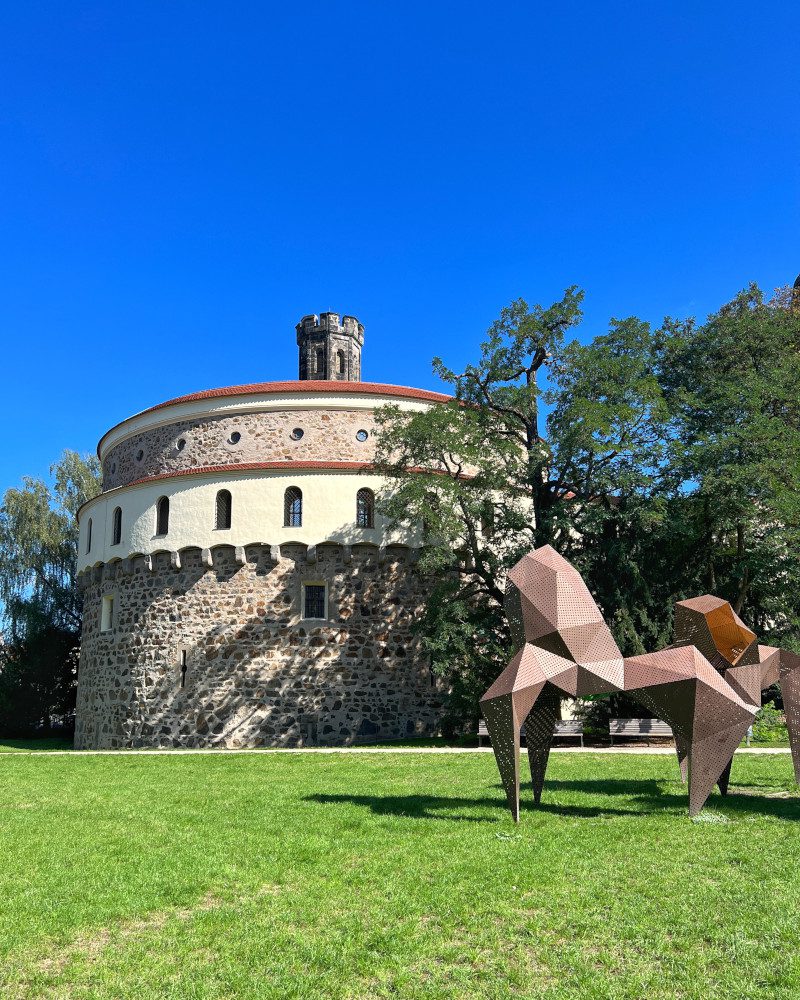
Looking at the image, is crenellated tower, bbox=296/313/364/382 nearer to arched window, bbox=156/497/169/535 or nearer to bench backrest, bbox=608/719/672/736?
arched window, bbox=156/497/169/535

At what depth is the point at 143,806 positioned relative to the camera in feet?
32.0

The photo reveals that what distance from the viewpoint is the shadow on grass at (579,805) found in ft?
27.8

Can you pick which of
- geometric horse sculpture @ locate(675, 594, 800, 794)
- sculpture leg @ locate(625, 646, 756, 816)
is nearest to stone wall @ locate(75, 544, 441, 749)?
geometric horse sculpture @ locate(675, 594, 800, 794)

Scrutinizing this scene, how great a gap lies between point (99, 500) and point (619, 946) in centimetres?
2356

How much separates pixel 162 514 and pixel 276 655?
5.45 m

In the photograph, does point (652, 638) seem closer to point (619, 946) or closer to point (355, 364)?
point (619, 946)

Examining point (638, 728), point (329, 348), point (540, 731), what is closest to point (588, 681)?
point (540, 731)

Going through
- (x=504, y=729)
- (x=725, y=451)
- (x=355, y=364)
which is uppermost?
(x=355, y=364)

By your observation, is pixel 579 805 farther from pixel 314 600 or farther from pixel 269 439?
pixel 269 439

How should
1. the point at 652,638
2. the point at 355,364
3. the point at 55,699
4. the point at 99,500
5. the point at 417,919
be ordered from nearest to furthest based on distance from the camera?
the point at 417,919, the point at 652,638, the point at 99,500, the point at 55,699, the point at 355,364

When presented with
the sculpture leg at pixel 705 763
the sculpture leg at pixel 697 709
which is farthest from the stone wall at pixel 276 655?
the sculpture leg at pixel 705 763

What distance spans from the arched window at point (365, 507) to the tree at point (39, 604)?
15.8 meters

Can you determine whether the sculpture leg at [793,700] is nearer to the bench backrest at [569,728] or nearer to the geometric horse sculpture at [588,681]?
the geometric horse sculpture at [588,681]

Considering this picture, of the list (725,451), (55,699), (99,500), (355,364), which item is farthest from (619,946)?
(355,364)
